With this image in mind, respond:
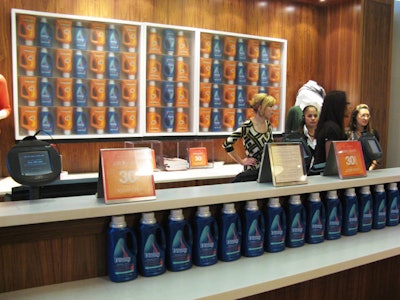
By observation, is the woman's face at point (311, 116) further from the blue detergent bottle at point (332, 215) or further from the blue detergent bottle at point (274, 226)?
the blue detergent bottle at point (274, 226)

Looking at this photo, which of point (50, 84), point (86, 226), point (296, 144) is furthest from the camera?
point (50, 84)

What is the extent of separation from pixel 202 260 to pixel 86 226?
436 mm

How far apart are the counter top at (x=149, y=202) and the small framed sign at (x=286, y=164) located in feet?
0.11

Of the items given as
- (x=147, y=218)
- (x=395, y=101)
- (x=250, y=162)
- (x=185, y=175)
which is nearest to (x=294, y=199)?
(x=147, y=218)

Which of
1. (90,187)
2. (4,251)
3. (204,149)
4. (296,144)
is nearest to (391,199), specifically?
(296,144)

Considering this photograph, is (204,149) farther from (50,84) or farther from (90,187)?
(90,187)

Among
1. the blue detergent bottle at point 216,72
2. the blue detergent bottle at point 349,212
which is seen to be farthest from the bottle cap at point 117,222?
the blue detergent bottle at point 216,72

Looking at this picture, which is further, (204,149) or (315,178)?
(204,149)

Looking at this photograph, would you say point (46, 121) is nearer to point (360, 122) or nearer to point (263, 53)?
point (263, 53)

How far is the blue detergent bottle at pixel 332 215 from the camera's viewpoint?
178cm

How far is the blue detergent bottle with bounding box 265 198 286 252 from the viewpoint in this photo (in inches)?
63.2

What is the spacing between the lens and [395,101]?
5051mm

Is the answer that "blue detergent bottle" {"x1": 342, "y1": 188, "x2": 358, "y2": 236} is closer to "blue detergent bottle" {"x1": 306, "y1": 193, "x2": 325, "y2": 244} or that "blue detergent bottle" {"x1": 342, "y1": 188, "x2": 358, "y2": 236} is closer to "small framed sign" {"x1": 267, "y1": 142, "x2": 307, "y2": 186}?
"blue detergent bottle" {"x1": 306, "y1": 193, "x2": 325, "y2": 244}

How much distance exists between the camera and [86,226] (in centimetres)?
133
